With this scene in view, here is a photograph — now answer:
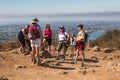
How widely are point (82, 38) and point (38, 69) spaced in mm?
2293

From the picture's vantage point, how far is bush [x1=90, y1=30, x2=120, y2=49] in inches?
977

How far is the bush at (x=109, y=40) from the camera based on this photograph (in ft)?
81.5

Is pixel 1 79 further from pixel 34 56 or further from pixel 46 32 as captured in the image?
pixel 46 32

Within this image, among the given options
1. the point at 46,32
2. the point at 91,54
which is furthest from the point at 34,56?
the point at 91,54

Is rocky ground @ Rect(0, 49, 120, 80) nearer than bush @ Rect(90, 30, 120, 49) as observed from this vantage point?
Yes

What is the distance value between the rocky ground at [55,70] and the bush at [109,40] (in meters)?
6.51

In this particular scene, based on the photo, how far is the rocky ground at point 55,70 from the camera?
Result: 12.7 meters

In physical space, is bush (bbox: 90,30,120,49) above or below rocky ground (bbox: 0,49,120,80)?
below

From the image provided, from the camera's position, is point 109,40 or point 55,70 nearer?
point 55,70

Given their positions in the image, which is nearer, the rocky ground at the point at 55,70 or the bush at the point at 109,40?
the rocky ground at the point at 55,70

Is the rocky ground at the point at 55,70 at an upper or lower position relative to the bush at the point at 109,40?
upper

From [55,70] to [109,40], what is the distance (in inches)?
568

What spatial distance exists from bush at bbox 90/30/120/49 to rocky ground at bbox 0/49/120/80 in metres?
6.51

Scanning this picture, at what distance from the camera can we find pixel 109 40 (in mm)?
28219
